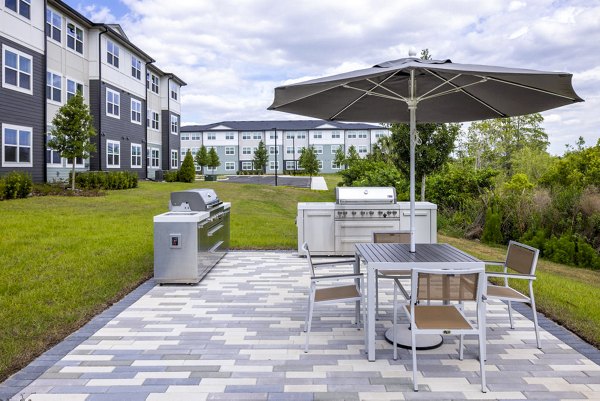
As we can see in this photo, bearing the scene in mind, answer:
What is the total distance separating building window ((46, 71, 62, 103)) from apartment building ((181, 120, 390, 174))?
151ft

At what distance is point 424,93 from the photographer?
5.48m

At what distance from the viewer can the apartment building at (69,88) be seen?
17266 millimetres

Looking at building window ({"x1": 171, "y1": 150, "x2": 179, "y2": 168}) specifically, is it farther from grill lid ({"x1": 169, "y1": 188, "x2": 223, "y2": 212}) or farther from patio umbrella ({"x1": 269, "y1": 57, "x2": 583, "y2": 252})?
patio umbrella ({"x1": 269, "y1": 57, "x2": 583, "y2": 252})

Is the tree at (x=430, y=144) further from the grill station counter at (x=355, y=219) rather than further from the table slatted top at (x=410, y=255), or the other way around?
the table slatted top at (x=410, y=255)

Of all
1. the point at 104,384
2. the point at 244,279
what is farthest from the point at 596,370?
the point at 244,279

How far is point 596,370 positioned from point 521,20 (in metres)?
11.0

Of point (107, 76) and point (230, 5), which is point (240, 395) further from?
point (107, 76)

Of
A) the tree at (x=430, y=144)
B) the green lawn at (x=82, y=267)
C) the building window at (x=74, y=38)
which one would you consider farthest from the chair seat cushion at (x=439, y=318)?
the building window at (x=74, y=38)

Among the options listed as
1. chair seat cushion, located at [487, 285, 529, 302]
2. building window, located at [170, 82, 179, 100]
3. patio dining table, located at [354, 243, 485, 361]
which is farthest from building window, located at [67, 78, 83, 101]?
chair seat cushion, located at [487, 285, 529, 302]

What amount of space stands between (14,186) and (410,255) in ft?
49.8

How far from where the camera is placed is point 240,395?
3297 millimetres

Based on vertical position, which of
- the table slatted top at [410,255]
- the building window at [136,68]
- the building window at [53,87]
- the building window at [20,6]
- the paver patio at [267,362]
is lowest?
the paver patio at [267,362]

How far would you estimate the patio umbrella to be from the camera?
3934mm

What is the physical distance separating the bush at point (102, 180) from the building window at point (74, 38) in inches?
234
